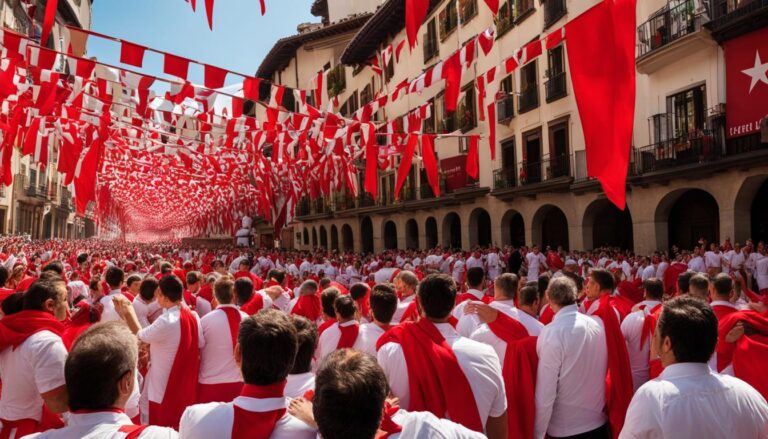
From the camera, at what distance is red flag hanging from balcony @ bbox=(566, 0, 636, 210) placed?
146 inches

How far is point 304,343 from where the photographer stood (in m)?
2.74

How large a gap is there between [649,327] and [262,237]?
5292cm

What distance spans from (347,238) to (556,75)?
2260 centimetres

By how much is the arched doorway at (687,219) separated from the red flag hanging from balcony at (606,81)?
41.7ft

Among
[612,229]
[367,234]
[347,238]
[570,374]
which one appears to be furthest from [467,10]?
[570,374]

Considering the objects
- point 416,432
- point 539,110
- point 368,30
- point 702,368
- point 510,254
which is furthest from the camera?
point 368,30

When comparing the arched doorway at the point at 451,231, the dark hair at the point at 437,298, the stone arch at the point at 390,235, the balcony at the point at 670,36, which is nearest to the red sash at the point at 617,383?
the dark hair at the point at 437,298

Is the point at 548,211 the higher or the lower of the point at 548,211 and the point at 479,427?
the higher

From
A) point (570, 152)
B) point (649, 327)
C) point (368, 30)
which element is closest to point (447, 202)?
point (570, 152)

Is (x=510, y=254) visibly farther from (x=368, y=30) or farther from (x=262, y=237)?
(x=262, y=237)

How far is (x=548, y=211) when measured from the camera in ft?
68.8

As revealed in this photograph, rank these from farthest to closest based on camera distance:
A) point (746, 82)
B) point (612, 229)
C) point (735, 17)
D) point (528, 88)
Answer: point (528, 88) < point (612, 229) < point (746, 82) < point (735, 17)

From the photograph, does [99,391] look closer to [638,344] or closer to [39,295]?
[39,295]

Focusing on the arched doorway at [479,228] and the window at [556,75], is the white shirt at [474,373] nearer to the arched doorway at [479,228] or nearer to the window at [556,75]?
the window at [556,75]
